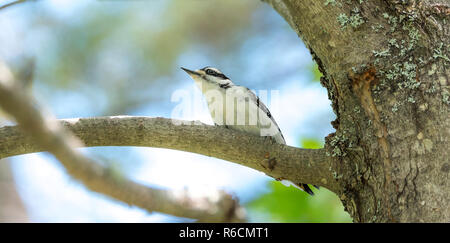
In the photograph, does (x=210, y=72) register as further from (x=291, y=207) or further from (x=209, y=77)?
(x=291, y=207)

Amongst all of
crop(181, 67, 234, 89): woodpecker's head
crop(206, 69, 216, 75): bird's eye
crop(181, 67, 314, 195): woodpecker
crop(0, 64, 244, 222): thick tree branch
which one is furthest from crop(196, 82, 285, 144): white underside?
crop(0, 64, 244, 222): thick tree branch

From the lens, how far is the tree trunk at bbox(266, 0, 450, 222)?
8.45ft

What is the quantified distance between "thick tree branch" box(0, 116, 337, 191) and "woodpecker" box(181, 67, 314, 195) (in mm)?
1482

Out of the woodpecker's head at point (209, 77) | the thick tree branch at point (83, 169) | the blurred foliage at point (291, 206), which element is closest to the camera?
the thick tree branch at point (83, 169)

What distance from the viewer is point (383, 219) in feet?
8.52

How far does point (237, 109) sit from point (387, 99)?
2338 millimetres

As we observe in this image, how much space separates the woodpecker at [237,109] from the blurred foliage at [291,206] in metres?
0.13

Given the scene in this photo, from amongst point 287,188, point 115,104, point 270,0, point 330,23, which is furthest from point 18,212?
point 330,23

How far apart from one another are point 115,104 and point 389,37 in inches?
237

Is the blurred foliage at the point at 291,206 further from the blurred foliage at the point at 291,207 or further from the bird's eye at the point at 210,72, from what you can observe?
the bird's eye at the point at 210,72

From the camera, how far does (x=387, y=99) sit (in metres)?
2.80

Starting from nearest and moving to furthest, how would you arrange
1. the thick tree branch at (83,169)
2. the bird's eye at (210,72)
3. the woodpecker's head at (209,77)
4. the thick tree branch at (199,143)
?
1. the thick tree branch at (83,169)
2. the thick tree branch at (199,143)
3. the woodpecker's head at (209,77)
4. the bird's eye at (210,72)

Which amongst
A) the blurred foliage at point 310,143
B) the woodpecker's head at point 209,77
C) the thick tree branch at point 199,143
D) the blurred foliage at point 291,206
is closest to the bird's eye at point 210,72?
the woodpecker's head at point 209,77

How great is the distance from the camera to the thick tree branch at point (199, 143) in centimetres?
301
